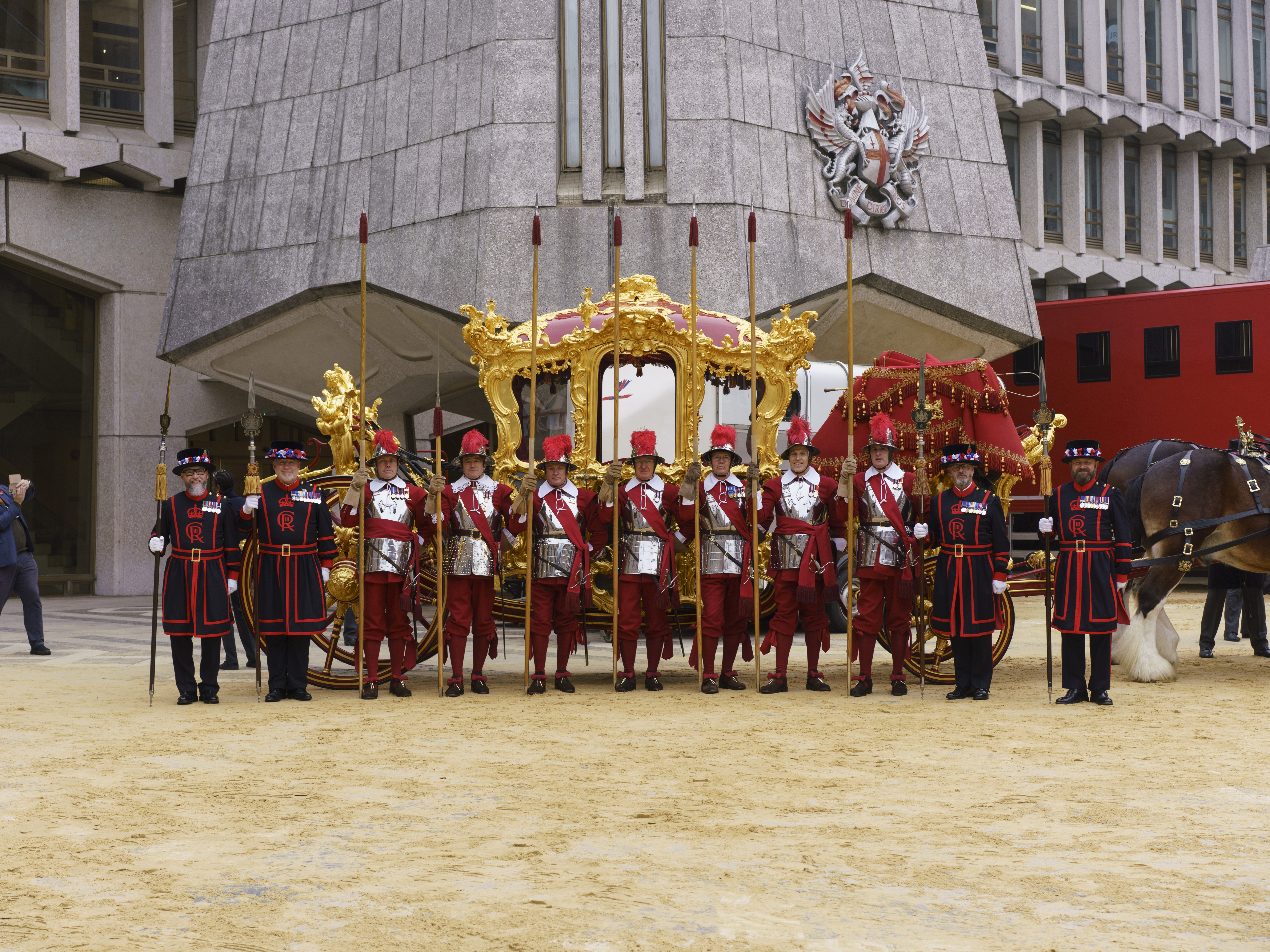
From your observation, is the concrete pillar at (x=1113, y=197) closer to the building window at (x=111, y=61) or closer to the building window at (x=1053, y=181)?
the building window at (x=1053, y=181)

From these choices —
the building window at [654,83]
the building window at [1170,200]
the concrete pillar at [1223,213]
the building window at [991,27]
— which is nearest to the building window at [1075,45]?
the building window at [991,27]

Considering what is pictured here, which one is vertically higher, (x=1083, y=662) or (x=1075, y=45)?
(x=1075, y=45)

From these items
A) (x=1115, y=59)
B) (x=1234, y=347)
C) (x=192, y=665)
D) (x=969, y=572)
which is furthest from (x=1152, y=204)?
(x=192, y=665)

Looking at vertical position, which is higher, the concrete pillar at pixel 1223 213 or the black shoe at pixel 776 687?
the concrete pillar at pixel 1223 213

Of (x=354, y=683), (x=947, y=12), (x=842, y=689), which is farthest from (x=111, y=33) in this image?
(x=842, y=689)

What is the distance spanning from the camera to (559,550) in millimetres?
9477

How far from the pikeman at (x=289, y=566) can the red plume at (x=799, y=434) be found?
10.0 ft

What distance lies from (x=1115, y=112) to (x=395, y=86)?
55.2ft

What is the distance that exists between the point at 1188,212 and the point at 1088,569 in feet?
80.1

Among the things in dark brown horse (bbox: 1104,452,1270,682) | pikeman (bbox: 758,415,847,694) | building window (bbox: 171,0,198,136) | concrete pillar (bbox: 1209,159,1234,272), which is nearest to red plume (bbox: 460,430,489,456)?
pikeman (bbox: 758,415,847,694)

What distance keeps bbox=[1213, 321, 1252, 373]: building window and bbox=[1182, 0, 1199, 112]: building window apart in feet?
49.8

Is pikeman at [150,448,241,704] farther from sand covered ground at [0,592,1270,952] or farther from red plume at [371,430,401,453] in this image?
red plume at [371,430,401,453]

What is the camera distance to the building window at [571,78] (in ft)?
57.6

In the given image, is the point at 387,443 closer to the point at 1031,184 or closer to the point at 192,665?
the point at 192,665
